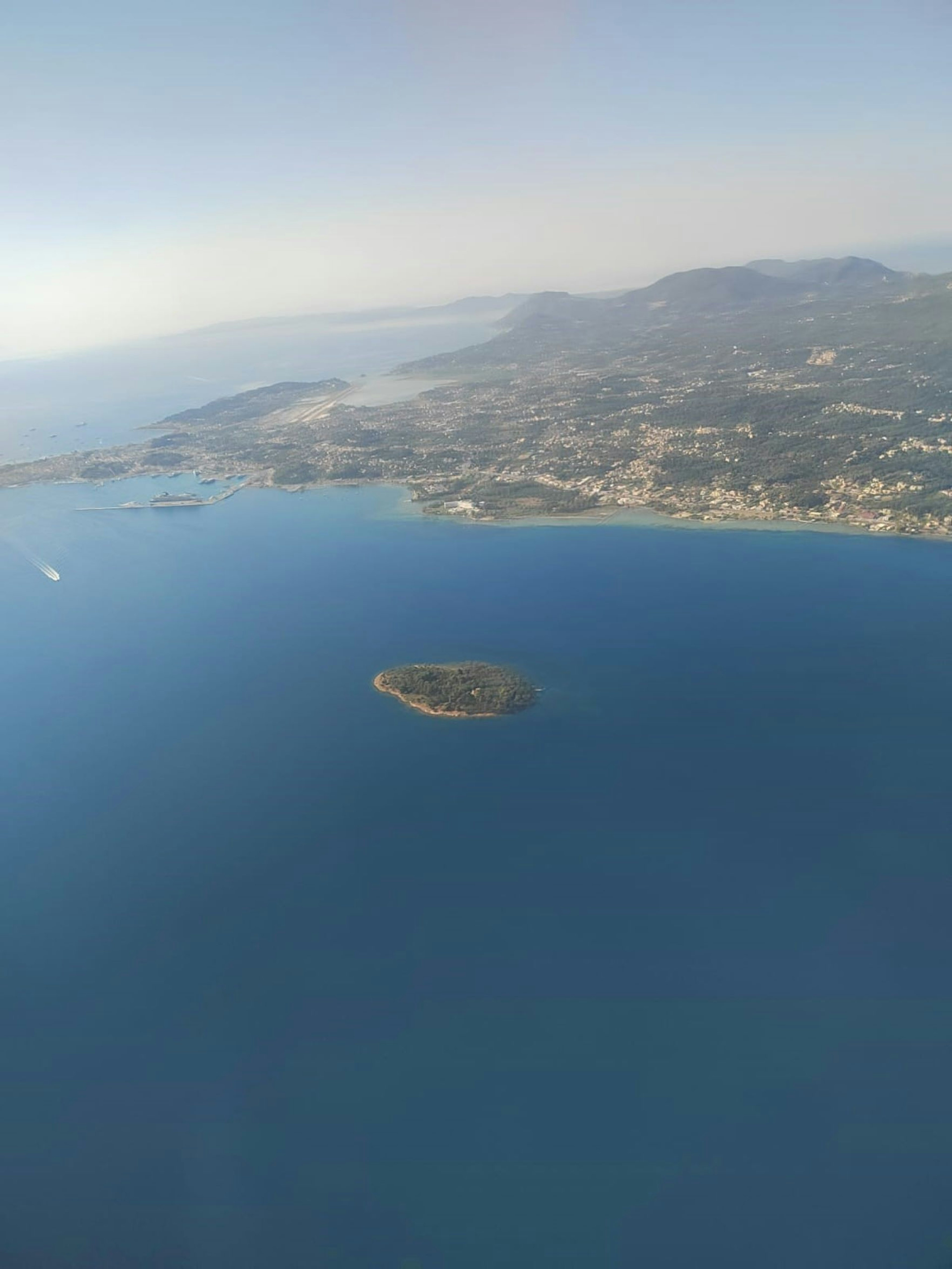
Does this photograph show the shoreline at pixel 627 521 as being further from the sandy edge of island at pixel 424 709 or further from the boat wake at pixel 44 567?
the sandy edge of island at pixel 424 709

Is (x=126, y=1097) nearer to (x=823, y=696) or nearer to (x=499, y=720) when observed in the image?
(x=499, y=720)

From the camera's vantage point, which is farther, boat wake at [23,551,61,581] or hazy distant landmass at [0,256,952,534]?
hazy distant landmass at [0,256,952,534]

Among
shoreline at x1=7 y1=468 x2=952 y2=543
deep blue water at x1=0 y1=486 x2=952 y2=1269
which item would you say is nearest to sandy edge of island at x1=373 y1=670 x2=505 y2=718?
deep blue water at x1=0 y1=486 x2=952 y2=1269

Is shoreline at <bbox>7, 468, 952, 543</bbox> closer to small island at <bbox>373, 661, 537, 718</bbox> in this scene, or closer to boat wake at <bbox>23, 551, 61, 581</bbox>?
boat wake at <bbox>23, 551, 61, 581</bbox>

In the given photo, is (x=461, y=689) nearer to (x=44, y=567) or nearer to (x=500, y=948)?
(x=500, y=948)

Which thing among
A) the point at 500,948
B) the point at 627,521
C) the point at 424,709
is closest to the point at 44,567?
the point at 424,709

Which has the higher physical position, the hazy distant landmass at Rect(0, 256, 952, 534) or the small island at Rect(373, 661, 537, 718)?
the hazy distant landmass at Rect(0, 256, 952, 534)

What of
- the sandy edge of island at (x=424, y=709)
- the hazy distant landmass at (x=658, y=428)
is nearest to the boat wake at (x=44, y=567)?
the hazy distant landmass at (x=658, y=428)
